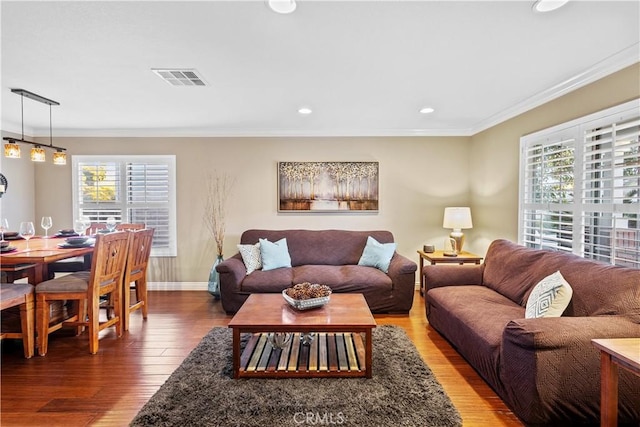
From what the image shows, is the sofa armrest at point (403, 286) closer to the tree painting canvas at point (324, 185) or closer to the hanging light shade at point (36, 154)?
the tree painting canvas at point (324, 185)

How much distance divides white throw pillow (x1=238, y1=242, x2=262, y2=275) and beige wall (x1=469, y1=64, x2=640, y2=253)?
3.15 meters

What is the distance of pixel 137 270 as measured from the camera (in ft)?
12.1

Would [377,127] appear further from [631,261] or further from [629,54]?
[631,261]

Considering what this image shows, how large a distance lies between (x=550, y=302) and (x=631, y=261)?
88cm

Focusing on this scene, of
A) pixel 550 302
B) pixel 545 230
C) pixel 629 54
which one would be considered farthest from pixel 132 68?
pixel 545 230

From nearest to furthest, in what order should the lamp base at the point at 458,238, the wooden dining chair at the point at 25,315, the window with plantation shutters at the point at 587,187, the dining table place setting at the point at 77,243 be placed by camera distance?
1. the window with plantation shutters at the point at 587,187
2. the wooden dining chair at the point at 25,315
3. the dining table place setting at the point at 77,243
4. the lamp base at the point at 458,238

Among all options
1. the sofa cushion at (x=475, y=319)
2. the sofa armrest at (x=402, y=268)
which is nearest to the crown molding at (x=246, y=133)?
the sofa armrest at (x=402, y=268)

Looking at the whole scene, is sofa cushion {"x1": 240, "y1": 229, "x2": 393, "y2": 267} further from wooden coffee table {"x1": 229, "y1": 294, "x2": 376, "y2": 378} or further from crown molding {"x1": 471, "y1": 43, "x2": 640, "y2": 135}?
crown molding {"x1": 471, "y1": 43, "x2": 640, "y2": 135}

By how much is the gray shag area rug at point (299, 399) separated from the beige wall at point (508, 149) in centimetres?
247

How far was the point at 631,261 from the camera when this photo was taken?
2.43 metres

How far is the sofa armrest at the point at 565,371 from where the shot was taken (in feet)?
5.83

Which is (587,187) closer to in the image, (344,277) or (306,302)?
(344,277)

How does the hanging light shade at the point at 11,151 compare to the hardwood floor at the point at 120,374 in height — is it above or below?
above

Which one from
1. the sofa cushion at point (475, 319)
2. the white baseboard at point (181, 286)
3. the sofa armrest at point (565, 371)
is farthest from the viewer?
the white baseboard at point (181, 286)
